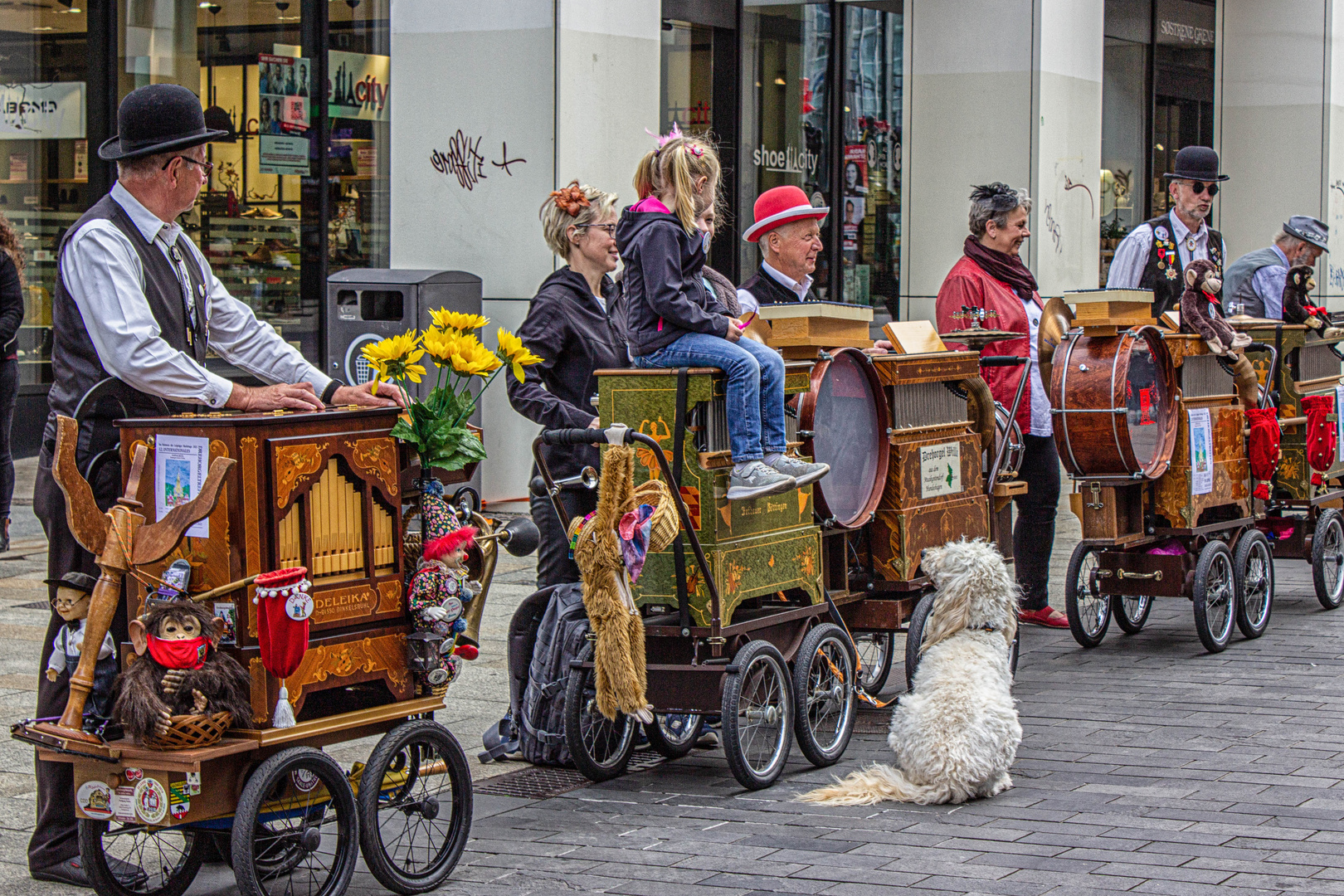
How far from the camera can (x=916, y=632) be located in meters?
6.39

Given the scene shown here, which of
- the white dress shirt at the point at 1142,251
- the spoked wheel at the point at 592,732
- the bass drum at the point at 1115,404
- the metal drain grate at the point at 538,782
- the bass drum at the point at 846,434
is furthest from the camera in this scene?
the white dress shirt at the point at 1142,251

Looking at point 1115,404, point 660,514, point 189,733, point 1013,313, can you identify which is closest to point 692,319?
point 660,514

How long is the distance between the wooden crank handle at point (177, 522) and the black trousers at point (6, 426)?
19.7 ft

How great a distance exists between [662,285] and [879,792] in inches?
71.4

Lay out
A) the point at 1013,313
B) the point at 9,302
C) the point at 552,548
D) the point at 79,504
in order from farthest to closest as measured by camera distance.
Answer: the point at 9,302 < the point at 1013,313 < the point at 552,548 < the point at 79,504

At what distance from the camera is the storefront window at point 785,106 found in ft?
50.5

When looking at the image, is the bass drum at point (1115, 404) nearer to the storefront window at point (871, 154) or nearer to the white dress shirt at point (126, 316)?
the white dress shirt at point (126, 316)

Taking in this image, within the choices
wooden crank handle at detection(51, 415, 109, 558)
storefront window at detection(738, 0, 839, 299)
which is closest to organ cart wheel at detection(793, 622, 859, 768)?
wooden crank handle at detection(51, 415, 109, 558)

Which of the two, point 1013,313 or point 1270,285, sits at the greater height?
point 1270,285

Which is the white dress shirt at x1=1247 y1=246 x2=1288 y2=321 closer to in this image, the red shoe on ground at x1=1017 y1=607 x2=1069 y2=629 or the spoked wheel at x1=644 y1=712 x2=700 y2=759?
the red shoe on ground at x1=1017 y1=607 x2=1069 y2=629

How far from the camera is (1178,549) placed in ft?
26.1

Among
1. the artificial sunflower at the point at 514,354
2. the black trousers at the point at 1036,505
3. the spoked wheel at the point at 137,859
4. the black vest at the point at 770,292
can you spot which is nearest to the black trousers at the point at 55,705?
the spoked wheel at the point at 137,859

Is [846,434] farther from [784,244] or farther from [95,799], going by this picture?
[95,799]

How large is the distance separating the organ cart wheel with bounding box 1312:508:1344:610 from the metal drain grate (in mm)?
4519
